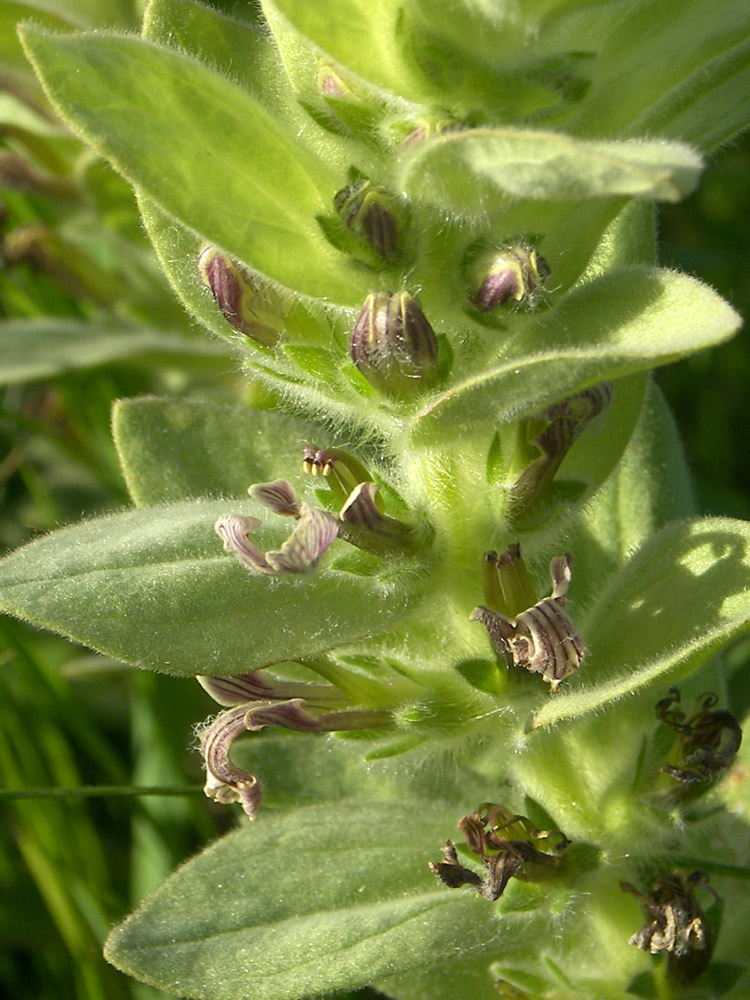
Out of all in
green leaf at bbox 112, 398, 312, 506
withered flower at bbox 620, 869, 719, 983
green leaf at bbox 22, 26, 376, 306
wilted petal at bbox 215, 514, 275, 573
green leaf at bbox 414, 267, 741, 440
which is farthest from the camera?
green leaf at bbox 112, 398, 312, 506

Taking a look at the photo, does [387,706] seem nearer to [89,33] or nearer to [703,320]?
Result: [703,320]

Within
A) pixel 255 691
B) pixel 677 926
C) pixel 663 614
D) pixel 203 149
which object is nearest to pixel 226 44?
pixel 203 149

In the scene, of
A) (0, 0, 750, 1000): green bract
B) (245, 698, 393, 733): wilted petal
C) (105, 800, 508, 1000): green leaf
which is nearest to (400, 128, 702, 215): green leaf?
(0, 0, 750, 1000): green bract

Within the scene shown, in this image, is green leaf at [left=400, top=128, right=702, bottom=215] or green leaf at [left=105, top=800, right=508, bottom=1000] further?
green leaf at [left=105, top=800, right=508, bottom=1000]

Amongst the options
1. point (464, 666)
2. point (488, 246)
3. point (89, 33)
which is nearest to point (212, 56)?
point (89, 33)

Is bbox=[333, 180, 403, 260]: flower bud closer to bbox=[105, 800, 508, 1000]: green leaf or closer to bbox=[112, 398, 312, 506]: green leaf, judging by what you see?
bbox=[112, 398, 312, 506]: green leaf

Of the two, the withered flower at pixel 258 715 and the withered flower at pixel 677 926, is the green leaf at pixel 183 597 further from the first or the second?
the withered flower at pixel 677 926
